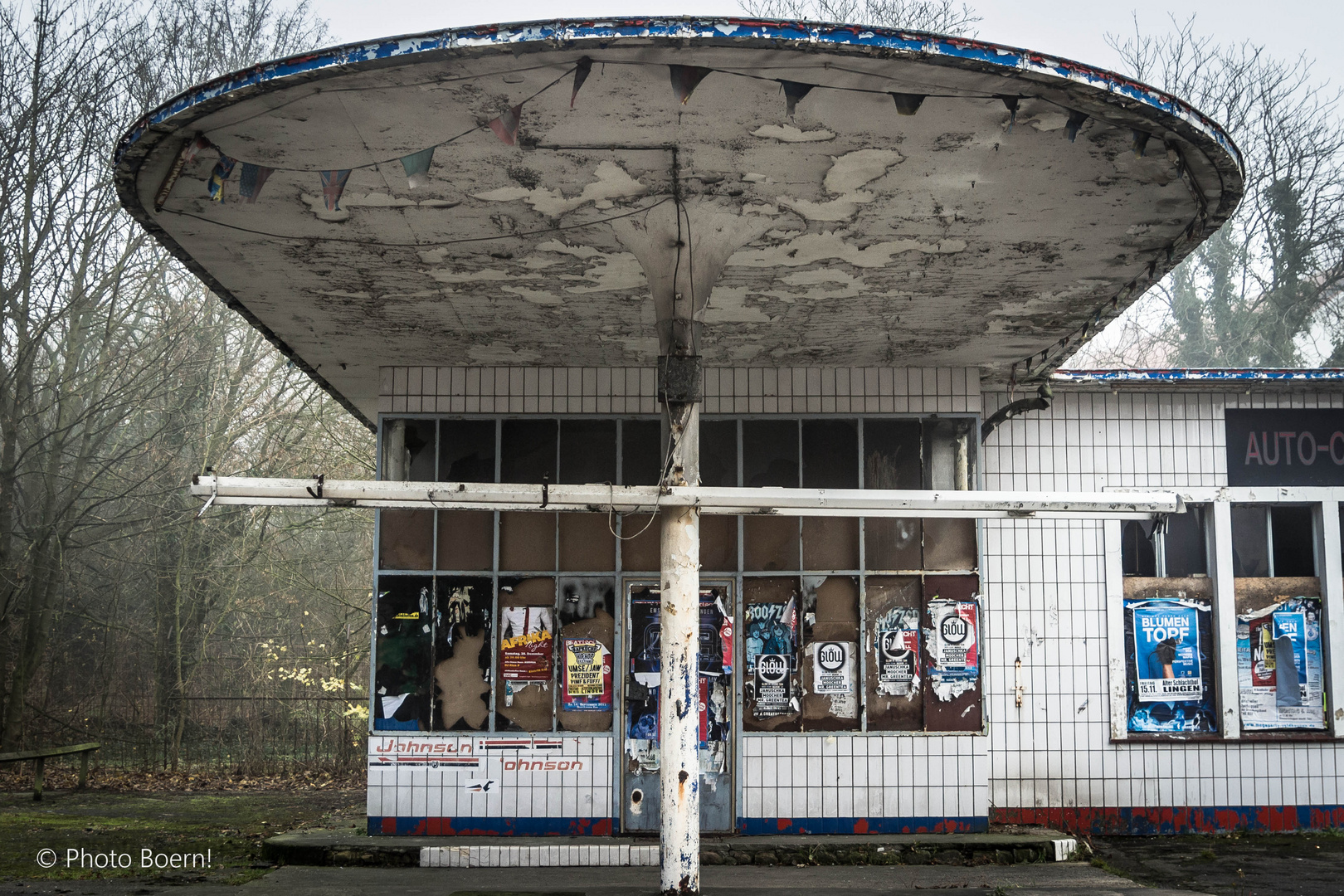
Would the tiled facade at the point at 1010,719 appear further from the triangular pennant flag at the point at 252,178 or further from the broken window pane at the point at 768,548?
the triangular pennant flag at the point at 252,178

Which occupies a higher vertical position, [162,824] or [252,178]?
[252,178]

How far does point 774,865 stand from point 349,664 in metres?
9.11

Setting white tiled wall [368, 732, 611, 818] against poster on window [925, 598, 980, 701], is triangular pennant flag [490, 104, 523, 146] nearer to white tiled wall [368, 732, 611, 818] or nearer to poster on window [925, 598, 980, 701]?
white tiled wall [368, 732, 611, 818]

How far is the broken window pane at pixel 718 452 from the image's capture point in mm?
8891

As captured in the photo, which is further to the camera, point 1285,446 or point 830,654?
point 1285,446

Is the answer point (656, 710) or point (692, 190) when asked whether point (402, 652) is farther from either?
point (692, 190)

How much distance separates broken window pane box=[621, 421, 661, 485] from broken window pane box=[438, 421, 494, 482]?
117cm

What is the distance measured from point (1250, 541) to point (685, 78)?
310 inches

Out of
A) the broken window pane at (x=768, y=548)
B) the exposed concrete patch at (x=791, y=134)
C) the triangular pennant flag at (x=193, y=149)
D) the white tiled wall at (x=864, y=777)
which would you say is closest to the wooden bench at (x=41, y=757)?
the white tiled wall at (x=864, y=777)

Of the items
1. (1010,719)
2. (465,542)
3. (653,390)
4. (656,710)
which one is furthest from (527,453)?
(1010,719)

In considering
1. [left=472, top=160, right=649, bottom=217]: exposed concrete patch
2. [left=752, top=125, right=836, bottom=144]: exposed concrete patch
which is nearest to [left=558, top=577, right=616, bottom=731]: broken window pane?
[left=472, top=160, right=649, bottom=217]: exposed concrete patch

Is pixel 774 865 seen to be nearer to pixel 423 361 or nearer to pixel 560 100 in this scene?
pixel 423 361

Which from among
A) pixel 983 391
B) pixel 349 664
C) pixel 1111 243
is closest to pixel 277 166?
pixel 1111 243

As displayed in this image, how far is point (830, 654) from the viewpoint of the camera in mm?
8625
